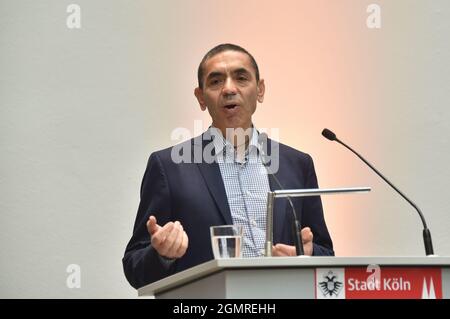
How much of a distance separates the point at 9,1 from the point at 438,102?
210 centimetres

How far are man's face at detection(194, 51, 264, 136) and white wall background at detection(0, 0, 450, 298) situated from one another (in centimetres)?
85

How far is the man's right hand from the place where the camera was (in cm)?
266

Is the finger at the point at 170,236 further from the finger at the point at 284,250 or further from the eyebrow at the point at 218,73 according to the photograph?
the eyebrow at the point at 218,73

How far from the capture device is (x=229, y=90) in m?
3.57

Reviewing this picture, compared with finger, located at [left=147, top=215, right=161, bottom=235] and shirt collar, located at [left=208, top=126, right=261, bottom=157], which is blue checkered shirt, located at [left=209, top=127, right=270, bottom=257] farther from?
finger, located at [left=147, top=215, right=161, bottom=235]

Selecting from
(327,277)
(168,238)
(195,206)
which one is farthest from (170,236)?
(195,206)

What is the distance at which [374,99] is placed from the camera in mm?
4617

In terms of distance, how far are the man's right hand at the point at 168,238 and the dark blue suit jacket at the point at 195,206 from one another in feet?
1.54

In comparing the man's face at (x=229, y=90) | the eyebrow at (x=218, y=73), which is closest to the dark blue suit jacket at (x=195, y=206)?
the man's face at (x=229, y=90)

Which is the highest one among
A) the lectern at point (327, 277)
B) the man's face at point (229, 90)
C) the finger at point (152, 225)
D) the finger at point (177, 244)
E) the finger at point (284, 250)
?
the man's face at point (229, 90)

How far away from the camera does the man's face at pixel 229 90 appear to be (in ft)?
11.7
